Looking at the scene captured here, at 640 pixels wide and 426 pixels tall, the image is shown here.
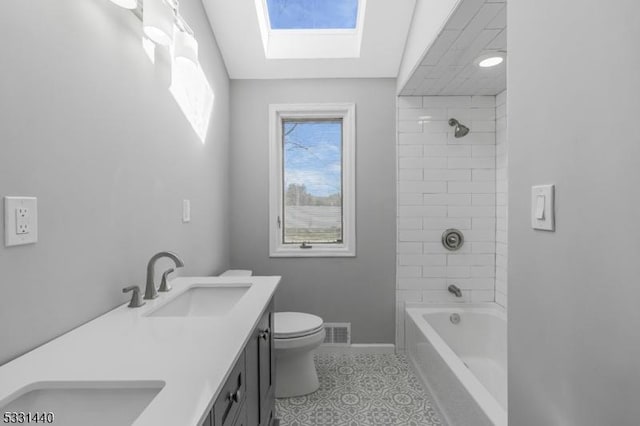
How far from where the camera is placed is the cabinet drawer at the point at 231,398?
785 millimetres

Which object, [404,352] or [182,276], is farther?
[404,352]

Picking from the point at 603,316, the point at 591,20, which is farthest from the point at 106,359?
the point at 591,20

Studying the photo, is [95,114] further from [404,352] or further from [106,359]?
[404,352]

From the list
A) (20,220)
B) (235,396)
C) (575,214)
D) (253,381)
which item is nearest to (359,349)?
(253,381)

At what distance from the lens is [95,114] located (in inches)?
45.8

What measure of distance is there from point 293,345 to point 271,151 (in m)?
1.47

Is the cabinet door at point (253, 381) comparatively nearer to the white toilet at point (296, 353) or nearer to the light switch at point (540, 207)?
the white toilet at point (296, 353)

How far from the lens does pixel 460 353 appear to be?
2.65 m

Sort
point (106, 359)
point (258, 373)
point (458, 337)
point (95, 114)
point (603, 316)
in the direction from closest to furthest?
point (603, 316) → point (106, 359) → point (95, 114) → point (258, 373) → point (458, 337)

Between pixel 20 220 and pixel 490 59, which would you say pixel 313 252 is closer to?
pixel 490 59

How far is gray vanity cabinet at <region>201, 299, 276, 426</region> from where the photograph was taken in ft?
2.76

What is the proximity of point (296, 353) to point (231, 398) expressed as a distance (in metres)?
1.29

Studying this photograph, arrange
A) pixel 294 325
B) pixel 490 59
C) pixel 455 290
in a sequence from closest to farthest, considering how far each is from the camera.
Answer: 1. pixel 490 59
2. pixel 294 325
3. pixel 455 290

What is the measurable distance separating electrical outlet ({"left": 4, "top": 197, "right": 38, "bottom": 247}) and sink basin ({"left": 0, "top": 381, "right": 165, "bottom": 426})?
0.36m
